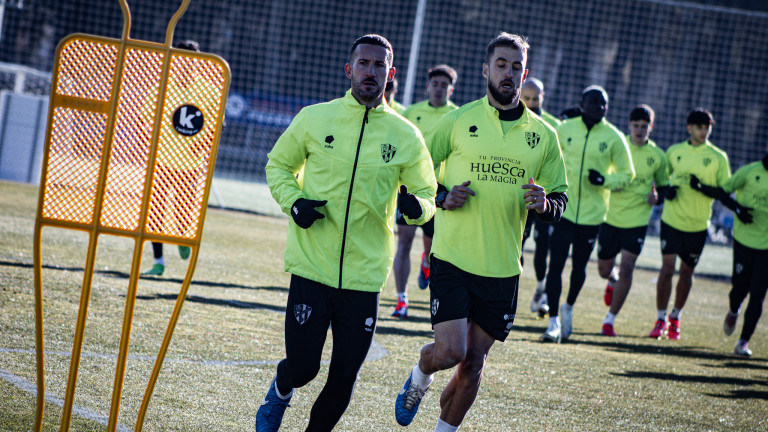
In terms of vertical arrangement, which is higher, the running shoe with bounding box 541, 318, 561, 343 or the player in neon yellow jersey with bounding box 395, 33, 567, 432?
the player in neon yellow jersey with bounding box 395, 33, 567, 432

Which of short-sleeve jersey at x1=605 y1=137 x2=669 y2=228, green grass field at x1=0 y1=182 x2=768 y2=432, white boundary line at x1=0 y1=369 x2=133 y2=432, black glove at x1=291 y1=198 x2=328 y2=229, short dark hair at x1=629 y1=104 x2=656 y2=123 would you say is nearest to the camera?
black glove at x1=291 y1=198 x2=328 y2=229

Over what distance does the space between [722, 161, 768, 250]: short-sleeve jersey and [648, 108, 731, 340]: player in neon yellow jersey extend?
0.44 m

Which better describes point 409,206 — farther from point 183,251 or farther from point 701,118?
point 701,118

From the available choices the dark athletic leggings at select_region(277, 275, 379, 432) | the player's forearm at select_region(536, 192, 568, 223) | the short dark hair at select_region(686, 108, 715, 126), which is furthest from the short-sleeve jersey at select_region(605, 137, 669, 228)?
the dark athletic leggings at select_region(277, 275, 379, 432)

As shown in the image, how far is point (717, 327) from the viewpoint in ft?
37.9

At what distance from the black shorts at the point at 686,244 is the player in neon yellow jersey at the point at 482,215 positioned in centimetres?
593

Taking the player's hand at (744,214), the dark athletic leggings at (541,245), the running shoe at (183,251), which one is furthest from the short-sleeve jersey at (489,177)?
the player's hand at (744,214)

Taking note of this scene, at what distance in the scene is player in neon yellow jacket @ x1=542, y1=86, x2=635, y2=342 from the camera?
853 centimetres

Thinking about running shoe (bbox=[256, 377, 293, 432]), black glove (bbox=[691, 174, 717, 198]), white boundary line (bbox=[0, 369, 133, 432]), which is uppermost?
black glove (bbox=[691, 174, 717, 198])

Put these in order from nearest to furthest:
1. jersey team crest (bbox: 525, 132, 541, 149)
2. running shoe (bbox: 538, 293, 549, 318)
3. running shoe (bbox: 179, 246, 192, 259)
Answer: jersey team crest (bbox: 525, 132, 541, 149), running shoe (bbox: 179, 246, 192, 259), running shoe (bbox: 538, 293, 549, 318)

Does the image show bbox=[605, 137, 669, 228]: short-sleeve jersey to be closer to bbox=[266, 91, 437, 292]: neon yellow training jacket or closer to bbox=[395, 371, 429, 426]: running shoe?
bbox=[395, 371, 429, 426]: running shoe

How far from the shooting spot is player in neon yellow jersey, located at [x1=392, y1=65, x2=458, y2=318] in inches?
348

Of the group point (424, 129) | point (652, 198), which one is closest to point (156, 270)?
point (424, 129)

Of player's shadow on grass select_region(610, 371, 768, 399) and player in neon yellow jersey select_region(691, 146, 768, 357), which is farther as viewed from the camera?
player in neon yellow jersey select_region(691, 146, 768, 357)
